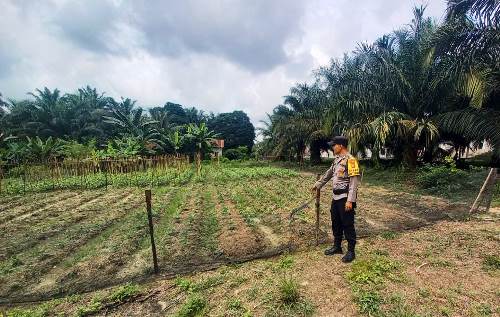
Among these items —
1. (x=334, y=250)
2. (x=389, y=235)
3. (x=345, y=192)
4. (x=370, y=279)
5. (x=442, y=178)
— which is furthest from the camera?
(x=442, y=178)

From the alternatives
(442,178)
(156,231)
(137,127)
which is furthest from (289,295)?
(137,127)

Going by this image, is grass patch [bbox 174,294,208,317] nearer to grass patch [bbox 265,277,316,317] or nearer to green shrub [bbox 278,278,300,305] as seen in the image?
grass patch [bbox 265,277,316,317]

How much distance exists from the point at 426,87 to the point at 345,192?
39.7 ft

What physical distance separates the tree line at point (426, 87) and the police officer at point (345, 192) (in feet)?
27.3

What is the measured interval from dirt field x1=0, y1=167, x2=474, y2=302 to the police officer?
98 centimetres

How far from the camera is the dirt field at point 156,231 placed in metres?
4.62

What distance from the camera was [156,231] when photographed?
6660 millimetres

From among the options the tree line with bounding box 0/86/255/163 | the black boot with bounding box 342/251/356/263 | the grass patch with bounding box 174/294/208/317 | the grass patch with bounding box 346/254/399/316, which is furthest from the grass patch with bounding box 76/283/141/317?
the tree line with bounding box 0/86/255/163

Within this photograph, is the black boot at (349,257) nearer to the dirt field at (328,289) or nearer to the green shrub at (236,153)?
the dirt field at (328,289)

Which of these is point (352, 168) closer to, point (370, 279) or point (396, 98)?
point (370, 279)

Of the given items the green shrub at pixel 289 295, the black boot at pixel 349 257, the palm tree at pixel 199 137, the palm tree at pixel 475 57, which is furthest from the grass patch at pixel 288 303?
the palm tree at pixel 199 137

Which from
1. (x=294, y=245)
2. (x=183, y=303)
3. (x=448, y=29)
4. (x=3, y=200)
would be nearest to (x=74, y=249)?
(x=183, y=303)

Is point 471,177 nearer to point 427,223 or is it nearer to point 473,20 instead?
point 473,20

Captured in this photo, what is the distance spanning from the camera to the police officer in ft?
13.6
